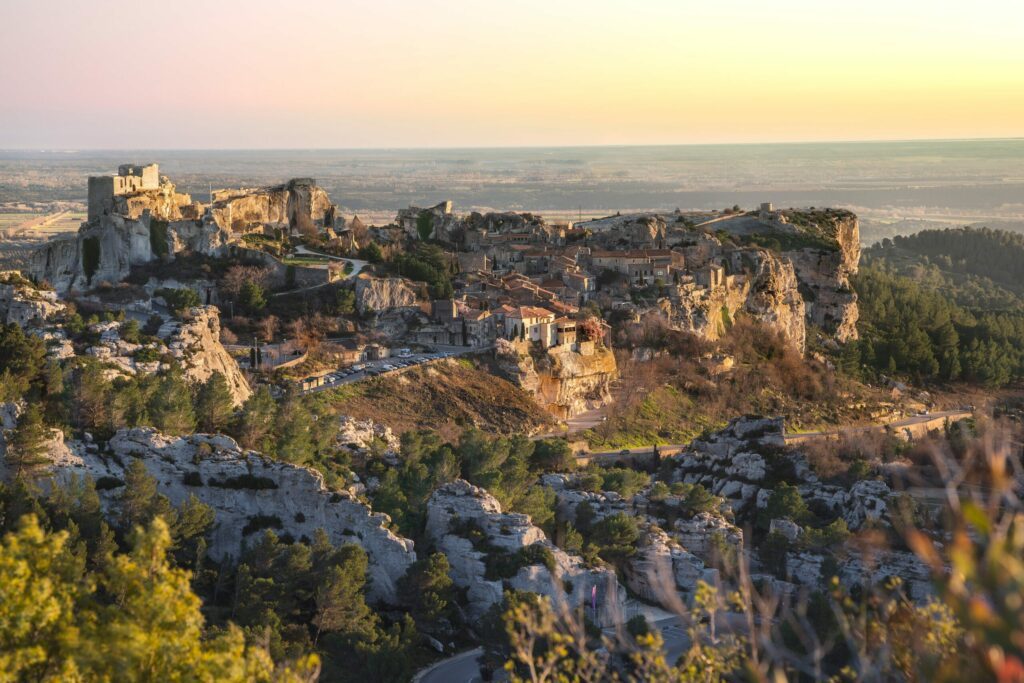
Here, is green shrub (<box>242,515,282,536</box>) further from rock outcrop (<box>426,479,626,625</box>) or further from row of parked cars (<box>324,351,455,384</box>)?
row of parked cars (<box>324,351,455,384</box>)

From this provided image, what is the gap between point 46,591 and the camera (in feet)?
46.8

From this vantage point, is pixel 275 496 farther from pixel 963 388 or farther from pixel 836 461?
pixel 963 388

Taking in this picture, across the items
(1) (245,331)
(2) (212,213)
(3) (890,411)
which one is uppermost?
(2) (212,213)

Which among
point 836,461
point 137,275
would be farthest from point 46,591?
point 137,275

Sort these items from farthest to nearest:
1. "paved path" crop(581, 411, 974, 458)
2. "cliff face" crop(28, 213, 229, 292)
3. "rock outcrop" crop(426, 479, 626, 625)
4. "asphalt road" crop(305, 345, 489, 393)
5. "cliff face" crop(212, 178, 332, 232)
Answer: "cliff face" crop(212, 178, 332, 232)
"cliff face" crop(28, 213, 229, 292)
"paved path" crop(581, 411, 974, 458)
"asphalt road" crop(305, 345, 489, 393)
"rock outcrop" crop(426, 479, 626, 625)

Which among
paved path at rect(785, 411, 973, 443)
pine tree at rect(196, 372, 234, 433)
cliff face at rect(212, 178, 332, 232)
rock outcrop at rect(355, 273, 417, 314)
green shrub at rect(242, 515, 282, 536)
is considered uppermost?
cliff face at rect(212, 178, 332, 232)

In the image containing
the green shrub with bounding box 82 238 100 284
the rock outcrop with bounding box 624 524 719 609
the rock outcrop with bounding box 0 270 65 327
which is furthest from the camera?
the green shrub with bounding box 82 238 100 284

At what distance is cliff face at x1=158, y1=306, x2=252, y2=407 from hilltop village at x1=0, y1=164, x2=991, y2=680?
13cm

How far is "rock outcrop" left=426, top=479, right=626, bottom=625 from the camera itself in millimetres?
27547

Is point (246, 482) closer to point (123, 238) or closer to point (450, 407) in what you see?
point (450, 407)

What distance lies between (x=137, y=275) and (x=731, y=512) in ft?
90.2

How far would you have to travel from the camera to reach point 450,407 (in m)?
45.6

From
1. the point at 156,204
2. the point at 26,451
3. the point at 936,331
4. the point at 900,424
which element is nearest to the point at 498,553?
the point at 26,451

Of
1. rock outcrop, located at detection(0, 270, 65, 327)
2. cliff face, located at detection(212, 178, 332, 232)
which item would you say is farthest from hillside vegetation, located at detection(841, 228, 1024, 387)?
rock outcrop, located at detection(0, 270, 65, 327)
